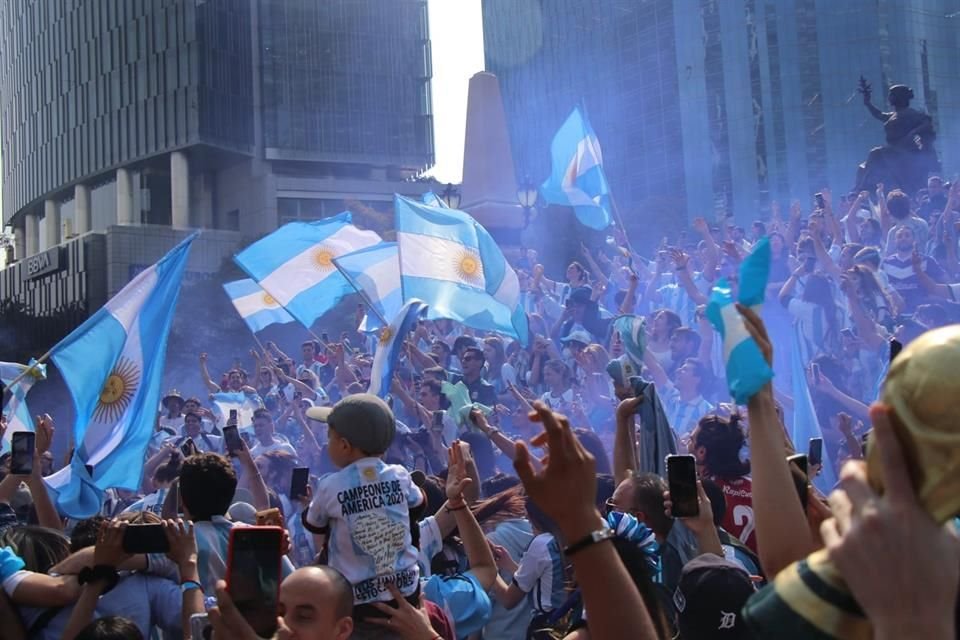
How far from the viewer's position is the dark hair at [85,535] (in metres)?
3.61

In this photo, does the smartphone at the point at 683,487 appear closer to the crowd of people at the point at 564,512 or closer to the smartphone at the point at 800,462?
the crowd of people at the point at 564,512

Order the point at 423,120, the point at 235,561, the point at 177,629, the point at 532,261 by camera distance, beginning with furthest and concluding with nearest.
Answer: the point at 423,120 < the point at 532,261 < the point at 177,629 < the point at 235,561

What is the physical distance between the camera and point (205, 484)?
367cm

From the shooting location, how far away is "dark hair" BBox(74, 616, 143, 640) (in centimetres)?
293

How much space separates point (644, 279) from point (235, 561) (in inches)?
461

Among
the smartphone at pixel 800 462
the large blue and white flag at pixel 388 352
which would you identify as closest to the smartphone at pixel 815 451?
the smartphone at pixel 800 462

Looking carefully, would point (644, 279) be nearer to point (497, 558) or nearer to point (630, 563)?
point (497, 558)

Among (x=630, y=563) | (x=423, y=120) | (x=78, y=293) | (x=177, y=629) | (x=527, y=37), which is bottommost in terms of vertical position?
(x=177, y=629)

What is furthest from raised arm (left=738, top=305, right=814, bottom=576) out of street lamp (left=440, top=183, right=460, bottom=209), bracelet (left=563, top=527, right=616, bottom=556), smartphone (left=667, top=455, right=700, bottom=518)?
street lamp (left=440, top=183, right=460, bottom=209)

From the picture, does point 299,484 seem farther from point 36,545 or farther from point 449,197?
point 449,197

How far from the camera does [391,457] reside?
28.8ft

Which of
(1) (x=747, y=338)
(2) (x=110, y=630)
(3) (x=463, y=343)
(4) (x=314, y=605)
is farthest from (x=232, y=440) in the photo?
(3) (x=463, y=343)

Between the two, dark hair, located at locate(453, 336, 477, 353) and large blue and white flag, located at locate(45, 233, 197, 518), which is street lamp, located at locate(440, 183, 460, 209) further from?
large blue and white flag, located at locate(45, 233, 197, 518)

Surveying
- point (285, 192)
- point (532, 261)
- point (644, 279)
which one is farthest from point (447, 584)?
point (285, 192)
